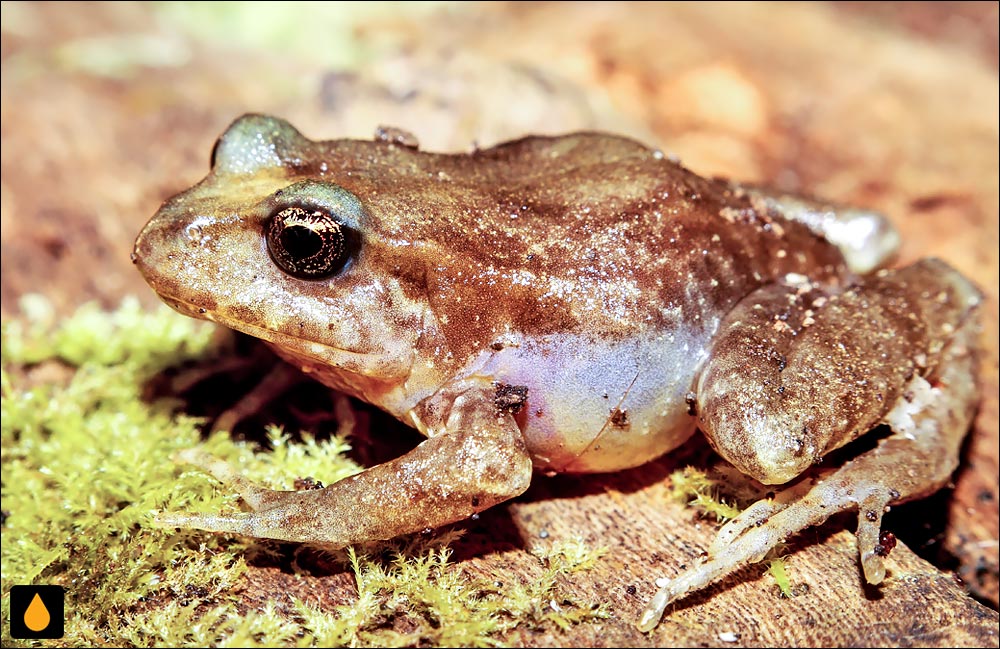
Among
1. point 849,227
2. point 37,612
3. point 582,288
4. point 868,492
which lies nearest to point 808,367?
point 868,492

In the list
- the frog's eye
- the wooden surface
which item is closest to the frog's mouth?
the frog's eye

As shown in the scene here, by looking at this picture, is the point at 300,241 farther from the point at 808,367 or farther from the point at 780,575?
the point at 780,575

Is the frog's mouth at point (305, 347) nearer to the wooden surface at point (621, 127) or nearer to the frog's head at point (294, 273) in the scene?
the frog's head at point (294, 273)

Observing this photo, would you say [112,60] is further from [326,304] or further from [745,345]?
Result: [745,345]

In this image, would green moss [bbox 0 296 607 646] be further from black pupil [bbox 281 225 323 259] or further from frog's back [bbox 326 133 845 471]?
black pupil [bbox 281 225 323 259]

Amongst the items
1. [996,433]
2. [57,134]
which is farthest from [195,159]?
[996,433]
